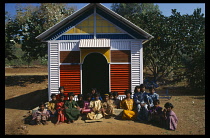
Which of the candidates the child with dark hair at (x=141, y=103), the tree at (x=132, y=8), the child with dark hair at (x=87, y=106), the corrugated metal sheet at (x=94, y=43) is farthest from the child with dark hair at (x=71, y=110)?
the tree at (x=132, y=8)

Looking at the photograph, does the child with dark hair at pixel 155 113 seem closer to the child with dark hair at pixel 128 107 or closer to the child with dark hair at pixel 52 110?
the child with dark hair at pixel 128 107

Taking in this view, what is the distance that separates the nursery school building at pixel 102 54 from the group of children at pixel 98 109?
1.42 meters

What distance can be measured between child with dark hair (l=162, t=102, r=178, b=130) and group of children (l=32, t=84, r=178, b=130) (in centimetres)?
4

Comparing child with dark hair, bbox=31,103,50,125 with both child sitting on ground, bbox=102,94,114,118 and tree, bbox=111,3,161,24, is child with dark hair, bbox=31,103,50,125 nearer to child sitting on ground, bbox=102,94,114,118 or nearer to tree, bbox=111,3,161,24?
child sitting on ground, bbox=102,94,114,118

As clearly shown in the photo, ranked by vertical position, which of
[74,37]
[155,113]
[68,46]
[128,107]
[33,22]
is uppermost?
[33,22]

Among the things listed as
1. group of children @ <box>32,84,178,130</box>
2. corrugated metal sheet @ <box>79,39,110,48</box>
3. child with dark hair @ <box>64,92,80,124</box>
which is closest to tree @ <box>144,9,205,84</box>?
corrugated metal sheet @ <box>79,39,110,48</box>

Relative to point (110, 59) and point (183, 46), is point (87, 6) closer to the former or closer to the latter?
point (110, 59)

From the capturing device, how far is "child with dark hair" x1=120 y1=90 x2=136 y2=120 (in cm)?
828

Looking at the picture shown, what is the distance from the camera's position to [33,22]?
19.0 metres

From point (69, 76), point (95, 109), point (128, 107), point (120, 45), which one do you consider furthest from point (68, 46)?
point (128, 107)

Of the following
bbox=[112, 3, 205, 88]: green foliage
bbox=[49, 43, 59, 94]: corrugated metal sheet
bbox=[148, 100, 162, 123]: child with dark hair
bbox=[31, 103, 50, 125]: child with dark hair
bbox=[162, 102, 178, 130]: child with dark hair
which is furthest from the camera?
bbox=[112, 3, 205, 88]: green foliage

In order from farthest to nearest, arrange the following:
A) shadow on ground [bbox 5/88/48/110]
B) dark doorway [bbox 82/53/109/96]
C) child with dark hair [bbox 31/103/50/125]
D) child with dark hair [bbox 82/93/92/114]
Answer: dark doorway [bbox 82/53/109/96], shadow on ground [bbox 5/88/48/110], child with dark hair [bbox 82/93/92/114], child with dark hair [bbox 31/103/50/125]

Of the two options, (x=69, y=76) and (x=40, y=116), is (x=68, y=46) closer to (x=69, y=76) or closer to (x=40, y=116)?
(x=69, y=76)

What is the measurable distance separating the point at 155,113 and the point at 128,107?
1.16 m
